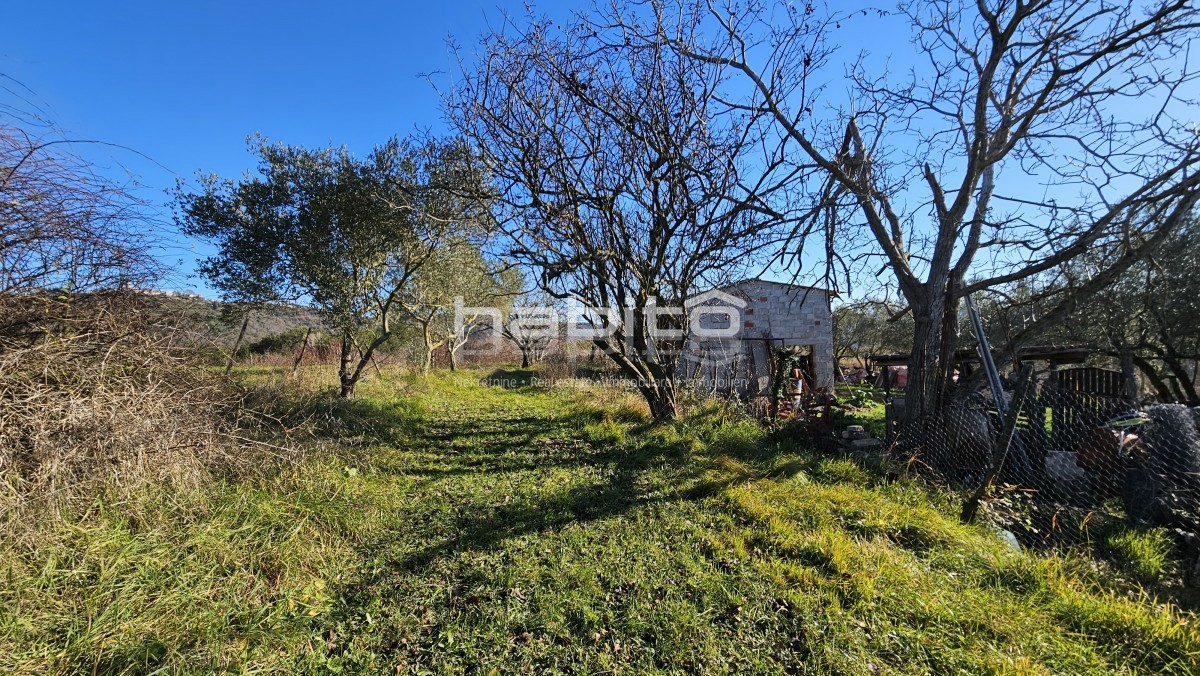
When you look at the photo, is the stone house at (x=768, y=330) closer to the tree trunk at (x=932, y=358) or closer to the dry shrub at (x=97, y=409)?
the tree trunk at (x=932, y=358)

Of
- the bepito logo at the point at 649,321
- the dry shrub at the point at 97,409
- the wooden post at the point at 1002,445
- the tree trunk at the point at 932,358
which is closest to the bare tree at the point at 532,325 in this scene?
the bepito logo at the point at 649,321

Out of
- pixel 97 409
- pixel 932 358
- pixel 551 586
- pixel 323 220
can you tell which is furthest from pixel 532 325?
pixel 551 586

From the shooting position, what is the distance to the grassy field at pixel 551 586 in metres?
2.00

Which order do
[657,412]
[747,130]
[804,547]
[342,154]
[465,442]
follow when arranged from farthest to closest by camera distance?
1. [342,154]
2. [657,412]
3. [465,442]
4. [747,130]
5. [804,547]

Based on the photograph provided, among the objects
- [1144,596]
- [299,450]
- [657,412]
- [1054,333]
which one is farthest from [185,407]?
[1054,333]

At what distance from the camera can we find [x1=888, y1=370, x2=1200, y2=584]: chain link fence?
3.46 meters

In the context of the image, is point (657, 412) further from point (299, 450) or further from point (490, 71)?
point (490, 71)

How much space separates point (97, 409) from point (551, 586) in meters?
3.25

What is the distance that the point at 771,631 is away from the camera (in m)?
2.28

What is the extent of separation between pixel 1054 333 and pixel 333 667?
12.3 meters

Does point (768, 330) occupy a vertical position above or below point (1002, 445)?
above

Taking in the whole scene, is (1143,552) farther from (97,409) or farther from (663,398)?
(97,409)

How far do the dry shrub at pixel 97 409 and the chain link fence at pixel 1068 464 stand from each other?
254 inches

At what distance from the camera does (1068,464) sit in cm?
448
